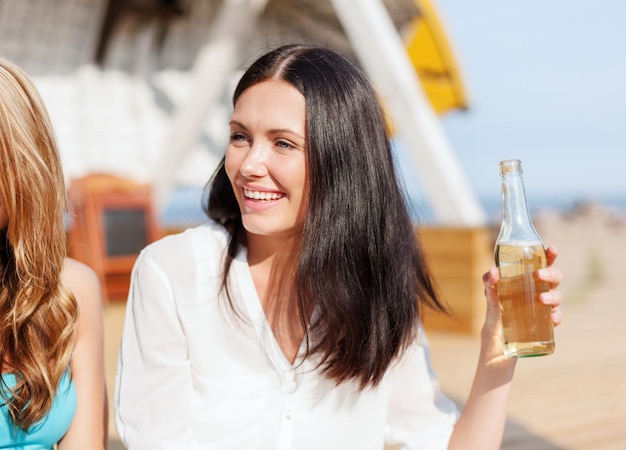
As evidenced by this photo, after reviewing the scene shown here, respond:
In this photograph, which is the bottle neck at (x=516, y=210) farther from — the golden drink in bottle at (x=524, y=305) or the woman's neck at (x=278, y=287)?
the woman's neck at (x=278, y=287)

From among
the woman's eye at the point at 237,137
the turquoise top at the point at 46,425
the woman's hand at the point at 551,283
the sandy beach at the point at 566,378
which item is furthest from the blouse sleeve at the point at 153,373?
the sandy beach at the point at 566,378

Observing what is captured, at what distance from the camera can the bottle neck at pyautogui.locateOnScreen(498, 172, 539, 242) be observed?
1.63m

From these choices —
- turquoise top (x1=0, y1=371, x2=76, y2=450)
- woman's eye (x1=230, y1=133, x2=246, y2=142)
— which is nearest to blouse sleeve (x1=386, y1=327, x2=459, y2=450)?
woman's eye (x1=230, y1=133, x2=246, y2=142)

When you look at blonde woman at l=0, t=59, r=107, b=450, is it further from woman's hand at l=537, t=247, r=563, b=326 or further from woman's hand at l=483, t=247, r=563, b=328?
woman's hand at l=537, t=247, r=563, b=326

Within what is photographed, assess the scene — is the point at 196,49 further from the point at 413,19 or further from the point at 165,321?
the point at 165,321

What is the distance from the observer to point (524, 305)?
1.62 meters

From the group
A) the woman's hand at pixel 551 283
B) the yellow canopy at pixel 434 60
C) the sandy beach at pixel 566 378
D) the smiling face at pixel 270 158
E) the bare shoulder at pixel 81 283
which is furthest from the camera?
the yellow canopy at pixel 434 60

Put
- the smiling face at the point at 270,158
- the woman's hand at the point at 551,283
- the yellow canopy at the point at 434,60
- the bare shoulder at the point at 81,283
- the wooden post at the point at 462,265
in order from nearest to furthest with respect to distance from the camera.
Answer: the woman's hand at the point at 551,283
the smiling face at the point at 270,158
the bare shoulder at the point at 81,283
the wooden post at the point at 462,265
the yellow canopy at the point at 434,60

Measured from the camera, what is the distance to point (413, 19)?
8570 mm

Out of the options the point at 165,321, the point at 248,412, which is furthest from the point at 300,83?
the point at 248,412

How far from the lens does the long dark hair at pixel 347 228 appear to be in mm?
1702

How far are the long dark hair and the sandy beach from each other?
1.76 meters

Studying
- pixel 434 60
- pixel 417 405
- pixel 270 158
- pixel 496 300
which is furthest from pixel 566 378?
pixel 434 60

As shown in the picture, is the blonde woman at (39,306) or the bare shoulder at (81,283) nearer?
the blonde woman at (39,306)
